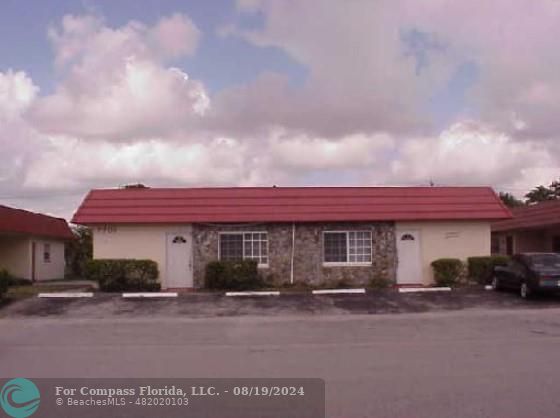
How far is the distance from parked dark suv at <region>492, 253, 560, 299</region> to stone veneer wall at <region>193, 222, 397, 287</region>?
4199 mm

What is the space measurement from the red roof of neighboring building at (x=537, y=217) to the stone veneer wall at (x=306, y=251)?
9.29 m

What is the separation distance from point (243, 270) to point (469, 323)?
10.2 m

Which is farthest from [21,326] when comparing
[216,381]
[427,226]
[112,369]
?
[427,226]

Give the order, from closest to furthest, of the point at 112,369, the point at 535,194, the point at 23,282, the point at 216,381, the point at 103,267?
the point at 216,381 → the point at 112,369 → the point at 103,267 → the point at 23,282 → the point at 535,194

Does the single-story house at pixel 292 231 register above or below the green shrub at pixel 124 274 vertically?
above

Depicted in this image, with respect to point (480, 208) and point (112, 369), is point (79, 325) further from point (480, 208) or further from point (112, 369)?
point (480, 208)

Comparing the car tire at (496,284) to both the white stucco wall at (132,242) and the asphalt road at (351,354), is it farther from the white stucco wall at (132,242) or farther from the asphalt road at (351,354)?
the white stucco wall at (132,242)

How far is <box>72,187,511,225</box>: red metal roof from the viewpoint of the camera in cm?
2461

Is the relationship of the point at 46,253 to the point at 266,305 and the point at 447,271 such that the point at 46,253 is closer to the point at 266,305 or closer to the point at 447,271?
the point at 266,305

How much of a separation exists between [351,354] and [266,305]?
8.50 metres

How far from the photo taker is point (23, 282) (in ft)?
107

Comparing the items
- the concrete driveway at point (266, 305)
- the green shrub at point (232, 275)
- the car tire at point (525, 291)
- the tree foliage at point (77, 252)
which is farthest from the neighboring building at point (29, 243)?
the car tire at point (525, 291)

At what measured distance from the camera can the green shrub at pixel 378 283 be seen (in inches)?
963

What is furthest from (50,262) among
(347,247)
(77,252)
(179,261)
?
(347,247)
